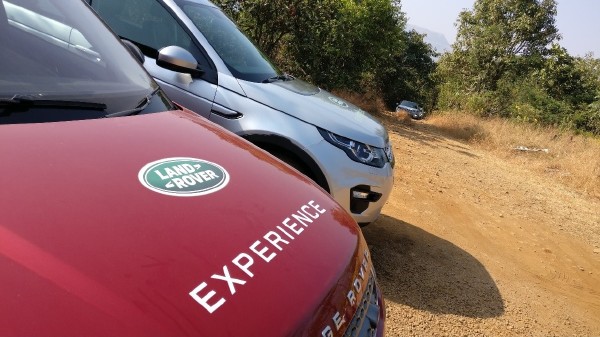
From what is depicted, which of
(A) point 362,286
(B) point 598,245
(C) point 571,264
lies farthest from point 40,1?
(B) point 598,245

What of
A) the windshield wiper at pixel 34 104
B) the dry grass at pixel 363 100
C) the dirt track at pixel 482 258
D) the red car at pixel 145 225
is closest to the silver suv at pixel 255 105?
the dirt track at pixel 482 258

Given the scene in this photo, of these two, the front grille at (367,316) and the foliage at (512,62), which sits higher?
the foliage at (512,62)

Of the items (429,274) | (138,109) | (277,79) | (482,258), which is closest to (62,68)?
(138,109)

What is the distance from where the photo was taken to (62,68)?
1798 mm

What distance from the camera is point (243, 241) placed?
1.15m

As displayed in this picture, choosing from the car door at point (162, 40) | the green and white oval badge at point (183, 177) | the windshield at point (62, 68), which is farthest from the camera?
the car door at point (162, 40)

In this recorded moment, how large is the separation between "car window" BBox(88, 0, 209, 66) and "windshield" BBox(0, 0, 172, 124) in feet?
2.99

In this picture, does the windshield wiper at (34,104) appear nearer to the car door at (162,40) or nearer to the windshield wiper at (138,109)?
the windshield wiper at (138,109)

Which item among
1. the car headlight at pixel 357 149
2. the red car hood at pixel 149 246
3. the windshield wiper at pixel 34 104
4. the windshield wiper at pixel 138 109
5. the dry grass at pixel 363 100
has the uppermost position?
the windshield wiper at pixel 34 104

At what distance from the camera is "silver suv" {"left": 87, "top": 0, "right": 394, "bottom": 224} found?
281cm

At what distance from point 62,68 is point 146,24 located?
1570mm

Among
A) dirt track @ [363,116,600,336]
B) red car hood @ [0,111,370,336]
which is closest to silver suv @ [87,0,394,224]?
dirt track @ [363,116,600,336]

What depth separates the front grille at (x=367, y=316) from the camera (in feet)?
4.22

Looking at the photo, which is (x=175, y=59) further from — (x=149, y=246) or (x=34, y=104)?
(x=149, y=246)
